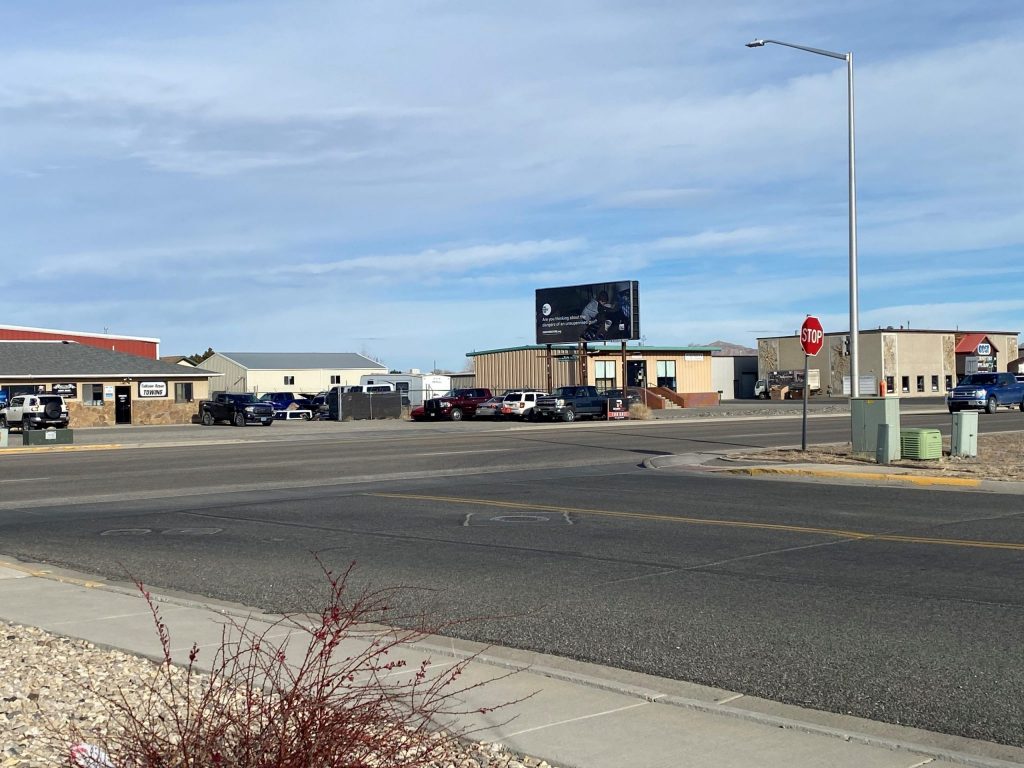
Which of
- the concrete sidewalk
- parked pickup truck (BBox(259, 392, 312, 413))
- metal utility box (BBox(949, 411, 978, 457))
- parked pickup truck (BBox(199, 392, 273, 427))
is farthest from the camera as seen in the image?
parked pickup truck (BBox(259, 392, 312, 413))

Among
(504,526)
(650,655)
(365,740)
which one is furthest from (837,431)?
(365,740)

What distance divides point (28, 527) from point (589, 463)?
48.1 ft

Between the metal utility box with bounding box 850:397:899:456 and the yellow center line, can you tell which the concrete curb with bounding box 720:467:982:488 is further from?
the yellow center line

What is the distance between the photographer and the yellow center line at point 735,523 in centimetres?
1262

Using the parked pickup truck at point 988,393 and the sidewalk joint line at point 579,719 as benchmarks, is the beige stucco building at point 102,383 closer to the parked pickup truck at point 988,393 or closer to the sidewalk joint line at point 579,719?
the parked pickup truck at point 988,393

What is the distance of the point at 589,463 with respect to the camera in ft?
90.5

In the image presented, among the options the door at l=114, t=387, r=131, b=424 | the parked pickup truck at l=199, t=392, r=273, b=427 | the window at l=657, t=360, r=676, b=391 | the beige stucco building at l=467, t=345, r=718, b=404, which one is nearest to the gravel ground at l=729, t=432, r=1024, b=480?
the parked pickup truck at l=199, t=392, r=273, b=427

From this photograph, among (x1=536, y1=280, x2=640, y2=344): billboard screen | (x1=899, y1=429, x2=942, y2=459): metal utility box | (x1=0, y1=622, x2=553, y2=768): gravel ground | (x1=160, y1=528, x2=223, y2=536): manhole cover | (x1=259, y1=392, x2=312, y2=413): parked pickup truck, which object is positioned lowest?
(x1=160, y1=528, x2=223, y2=536): manhole cover

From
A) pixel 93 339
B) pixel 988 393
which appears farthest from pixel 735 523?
pixel 93 339

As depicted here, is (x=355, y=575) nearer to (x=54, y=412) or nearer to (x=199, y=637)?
(x=199, y=637)

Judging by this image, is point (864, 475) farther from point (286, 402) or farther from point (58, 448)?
point (286, 402)

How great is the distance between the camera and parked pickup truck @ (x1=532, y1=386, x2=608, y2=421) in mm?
57719

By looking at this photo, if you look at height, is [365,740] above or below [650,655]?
above

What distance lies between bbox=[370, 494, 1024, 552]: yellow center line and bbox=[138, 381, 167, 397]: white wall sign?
48576mm
